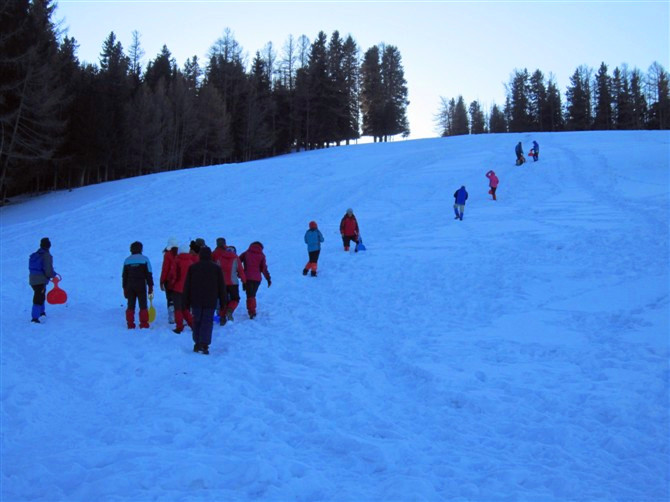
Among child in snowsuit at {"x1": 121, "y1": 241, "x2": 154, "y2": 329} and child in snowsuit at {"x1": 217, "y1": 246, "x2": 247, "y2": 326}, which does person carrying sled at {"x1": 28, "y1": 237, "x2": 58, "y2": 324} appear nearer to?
child in snowsuit at {"x1": 121, "y1": 241, "x2": 154, "y2": 329}

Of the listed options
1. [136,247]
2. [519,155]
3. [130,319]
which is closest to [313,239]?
[136,247]

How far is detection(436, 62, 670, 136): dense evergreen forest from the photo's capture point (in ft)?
219

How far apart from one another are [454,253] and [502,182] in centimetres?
1079

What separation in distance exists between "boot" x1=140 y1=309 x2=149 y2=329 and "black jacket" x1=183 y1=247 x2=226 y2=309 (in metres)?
1.80

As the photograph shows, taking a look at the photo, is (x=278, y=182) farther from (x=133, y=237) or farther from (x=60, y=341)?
(x=60, y=341)

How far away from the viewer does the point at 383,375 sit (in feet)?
24.2

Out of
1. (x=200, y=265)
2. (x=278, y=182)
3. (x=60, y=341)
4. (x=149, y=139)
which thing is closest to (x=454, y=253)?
(x=200, y=265)

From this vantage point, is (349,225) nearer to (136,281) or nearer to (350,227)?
(350,227)

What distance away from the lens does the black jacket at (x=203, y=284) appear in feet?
26.3

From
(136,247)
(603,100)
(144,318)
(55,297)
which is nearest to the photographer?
(136,247)

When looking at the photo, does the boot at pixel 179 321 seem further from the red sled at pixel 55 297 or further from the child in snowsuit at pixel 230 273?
the red sled at pixel 55 297

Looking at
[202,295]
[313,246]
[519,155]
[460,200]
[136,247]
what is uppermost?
[519,155]

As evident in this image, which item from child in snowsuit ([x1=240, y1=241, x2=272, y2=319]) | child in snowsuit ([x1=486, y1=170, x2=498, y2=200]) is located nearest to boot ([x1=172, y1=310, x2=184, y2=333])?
child in snowsuit ([x1=240, y1=241, x2=272, y2=319])

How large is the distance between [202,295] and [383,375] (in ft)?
9.92
